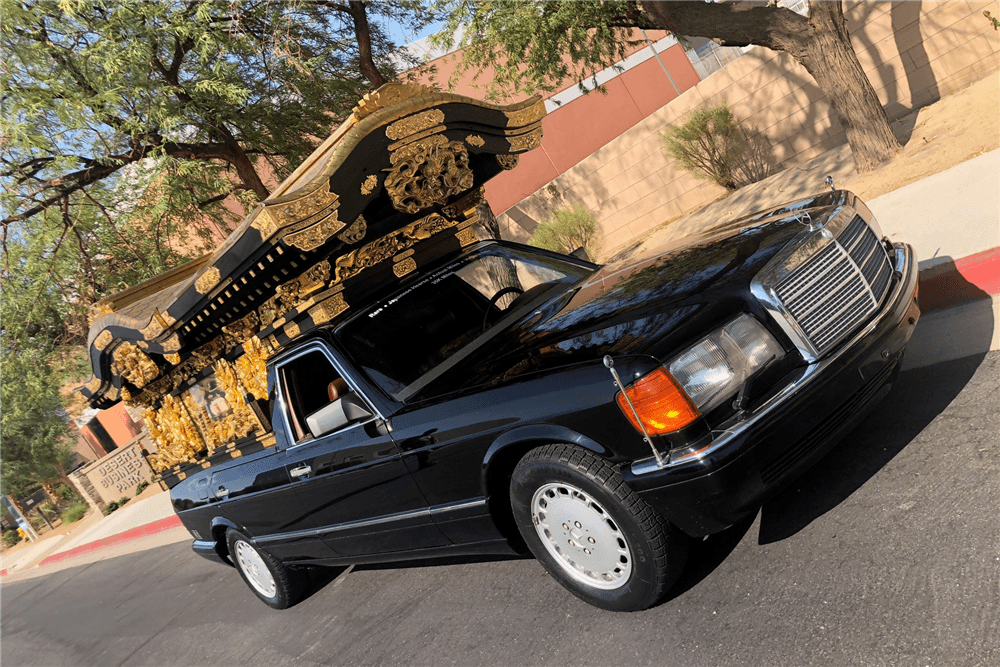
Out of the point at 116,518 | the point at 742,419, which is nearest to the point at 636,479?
the point at 742,419

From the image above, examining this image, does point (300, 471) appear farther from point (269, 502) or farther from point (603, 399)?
point (603, 399)

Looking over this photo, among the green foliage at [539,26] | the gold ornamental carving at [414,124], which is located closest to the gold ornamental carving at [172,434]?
the gold ornamental carving at [414,124]

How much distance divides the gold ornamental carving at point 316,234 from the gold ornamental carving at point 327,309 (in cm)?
57

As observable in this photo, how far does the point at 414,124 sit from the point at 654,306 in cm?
218

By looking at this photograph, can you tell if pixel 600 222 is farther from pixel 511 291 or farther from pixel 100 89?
pixel 511 291

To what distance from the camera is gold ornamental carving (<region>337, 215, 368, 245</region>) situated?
5.16 meters

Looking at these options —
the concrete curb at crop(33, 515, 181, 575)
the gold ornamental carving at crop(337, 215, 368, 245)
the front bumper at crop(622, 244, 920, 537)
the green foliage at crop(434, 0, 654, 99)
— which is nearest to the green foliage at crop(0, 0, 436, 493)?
the green foliage at crop(434, 0, 654, 99)

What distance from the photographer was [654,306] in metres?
3.62

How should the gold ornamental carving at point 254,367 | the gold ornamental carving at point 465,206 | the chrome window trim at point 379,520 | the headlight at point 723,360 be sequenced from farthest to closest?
the gold ornamental carving at point 465,206 → the gold ornamental carving at point 254,367 → the chrome window trim at point 379,520 → the headlight at point 723,360

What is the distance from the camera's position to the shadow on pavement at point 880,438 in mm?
3742

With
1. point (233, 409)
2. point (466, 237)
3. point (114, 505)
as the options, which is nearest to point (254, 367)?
point (233, 409)

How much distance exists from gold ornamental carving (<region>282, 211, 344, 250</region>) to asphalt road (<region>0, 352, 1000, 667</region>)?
7.36 ft

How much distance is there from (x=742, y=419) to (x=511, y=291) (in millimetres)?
2314

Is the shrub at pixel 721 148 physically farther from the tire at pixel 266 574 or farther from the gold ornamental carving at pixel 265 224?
the gold ornamental carving at pixel 265 224
